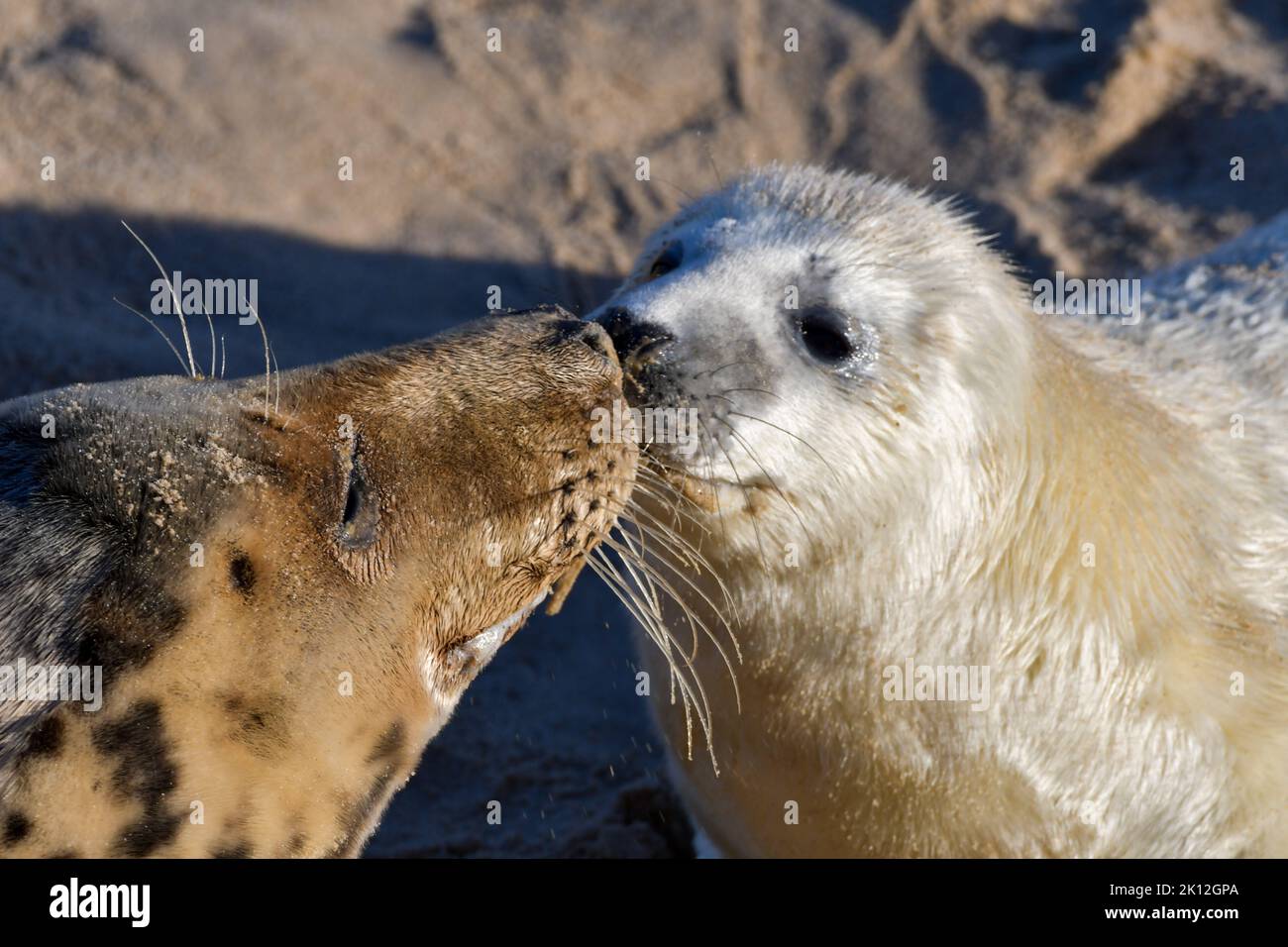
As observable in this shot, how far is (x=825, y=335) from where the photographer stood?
10.3ft

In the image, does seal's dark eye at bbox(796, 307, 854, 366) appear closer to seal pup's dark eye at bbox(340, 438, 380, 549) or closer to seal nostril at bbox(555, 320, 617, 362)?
seal nostril at bbox(555, 320, 617, 362)

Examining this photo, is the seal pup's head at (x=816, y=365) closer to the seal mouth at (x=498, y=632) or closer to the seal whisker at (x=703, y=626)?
the seal whisker at (x=703, y=626)

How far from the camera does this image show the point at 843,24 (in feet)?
25.0

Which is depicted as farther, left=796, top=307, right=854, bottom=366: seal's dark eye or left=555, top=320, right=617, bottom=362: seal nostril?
left=796, top=307, right=854, bottom=366: seal's dark eye

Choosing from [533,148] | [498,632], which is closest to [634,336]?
[498,632]

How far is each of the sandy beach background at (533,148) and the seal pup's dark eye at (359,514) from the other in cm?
252

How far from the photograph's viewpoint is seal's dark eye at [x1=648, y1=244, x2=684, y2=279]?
341 cm

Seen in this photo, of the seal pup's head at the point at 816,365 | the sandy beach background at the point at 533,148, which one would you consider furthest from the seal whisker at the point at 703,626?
the sandy beach background at the point at 533,148

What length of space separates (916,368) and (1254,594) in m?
1.11

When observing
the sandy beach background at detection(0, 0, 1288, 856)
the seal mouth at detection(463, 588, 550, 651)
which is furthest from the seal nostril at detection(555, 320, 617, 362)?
the sandy beach background at detection(0, 0, 1288, 856)

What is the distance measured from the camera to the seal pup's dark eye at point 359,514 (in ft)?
7.62

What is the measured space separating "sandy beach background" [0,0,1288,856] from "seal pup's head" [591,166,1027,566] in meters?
1.96
